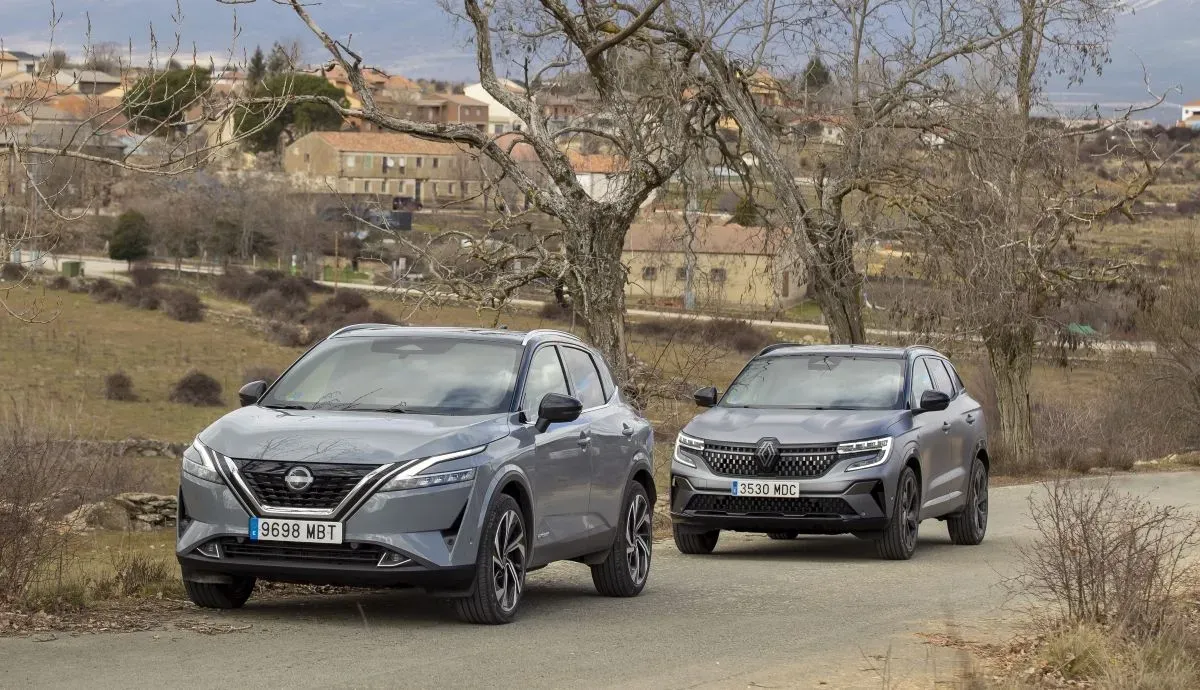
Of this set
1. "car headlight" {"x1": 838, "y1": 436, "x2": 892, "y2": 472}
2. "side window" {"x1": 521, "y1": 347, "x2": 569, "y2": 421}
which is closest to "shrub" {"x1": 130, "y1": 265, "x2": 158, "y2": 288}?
"car headlight" {"x1": 838, "y1": 436, "x2": 892, "y2": 472}

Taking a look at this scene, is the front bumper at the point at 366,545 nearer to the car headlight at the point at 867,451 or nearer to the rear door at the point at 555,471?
the rear door at the point at 555,471

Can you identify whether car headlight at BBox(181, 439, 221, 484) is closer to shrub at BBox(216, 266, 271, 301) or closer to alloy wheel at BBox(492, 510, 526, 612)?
alloy wheel at BBox(492, 510, 526, 612)

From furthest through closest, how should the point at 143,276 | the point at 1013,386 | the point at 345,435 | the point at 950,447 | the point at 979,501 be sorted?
the point at 143,276 < the point at 1013,386 < the point at 979,501 < the point at 950,447 < the point at 345,435

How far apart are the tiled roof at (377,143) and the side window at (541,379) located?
435 feet

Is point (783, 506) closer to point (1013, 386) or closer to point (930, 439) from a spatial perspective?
point (930, 439)

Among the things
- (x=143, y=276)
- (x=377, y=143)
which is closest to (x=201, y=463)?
(x=143, y=276)

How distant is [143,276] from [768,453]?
83.2 meters

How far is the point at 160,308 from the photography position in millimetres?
87688

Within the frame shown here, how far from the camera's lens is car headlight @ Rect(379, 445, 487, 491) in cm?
998

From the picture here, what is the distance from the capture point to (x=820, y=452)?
15.5 m

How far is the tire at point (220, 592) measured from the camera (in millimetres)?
10625

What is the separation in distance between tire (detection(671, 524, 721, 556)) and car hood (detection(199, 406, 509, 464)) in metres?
5.80

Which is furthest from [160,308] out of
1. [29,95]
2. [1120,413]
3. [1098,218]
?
[29,95]

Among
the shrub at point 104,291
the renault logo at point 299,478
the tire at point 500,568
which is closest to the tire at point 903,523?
the tire at point 500,568
